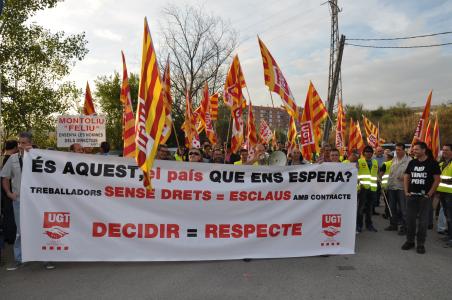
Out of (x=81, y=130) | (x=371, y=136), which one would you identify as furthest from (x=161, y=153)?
(x=371, y=136)

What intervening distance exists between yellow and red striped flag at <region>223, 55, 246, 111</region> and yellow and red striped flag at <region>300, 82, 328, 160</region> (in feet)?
6.52

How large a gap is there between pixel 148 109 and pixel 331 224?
10.8 ft

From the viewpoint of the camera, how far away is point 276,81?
7.20 meters

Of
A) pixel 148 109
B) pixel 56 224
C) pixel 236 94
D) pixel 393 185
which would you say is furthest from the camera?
pixel 236 94

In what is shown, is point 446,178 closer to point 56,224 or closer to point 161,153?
point 161,153

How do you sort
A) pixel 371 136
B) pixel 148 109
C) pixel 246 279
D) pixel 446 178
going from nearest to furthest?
pixel 148 109
pixel 246 279
pixel 446 178
pixel 371 136

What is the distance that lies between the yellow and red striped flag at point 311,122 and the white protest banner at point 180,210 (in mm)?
1356

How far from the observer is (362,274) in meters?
5.01

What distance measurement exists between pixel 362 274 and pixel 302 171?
65.5 inches

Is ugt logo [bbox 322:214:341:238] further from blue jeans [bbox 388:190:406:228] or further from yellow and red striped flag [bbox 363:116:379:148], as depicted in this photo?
yellow and red striped flag [bbox 363:116:379:148]

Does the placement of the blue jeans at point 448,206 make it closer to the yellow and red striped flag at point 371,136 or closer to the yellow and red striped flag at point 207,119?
the yellow and red striped flag at point 207,119

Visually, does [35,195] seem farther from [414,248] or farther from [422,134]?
[422,134]

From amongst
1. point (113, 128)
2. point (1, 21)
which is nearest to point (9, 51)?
point (1, 21)

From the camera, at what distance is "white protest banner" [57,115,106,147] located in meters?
8.61
